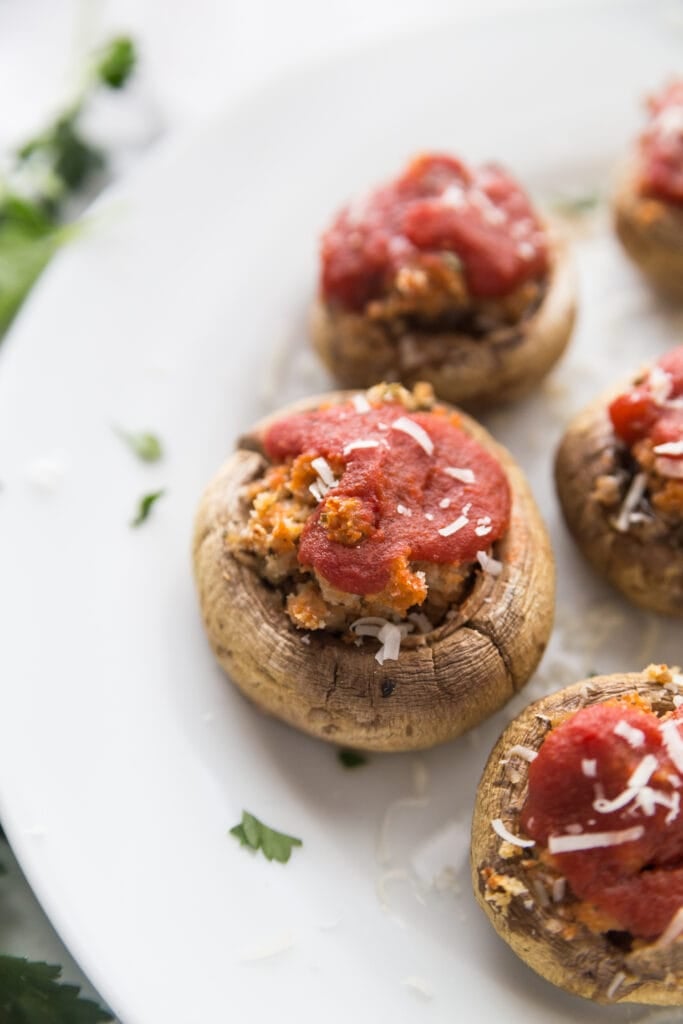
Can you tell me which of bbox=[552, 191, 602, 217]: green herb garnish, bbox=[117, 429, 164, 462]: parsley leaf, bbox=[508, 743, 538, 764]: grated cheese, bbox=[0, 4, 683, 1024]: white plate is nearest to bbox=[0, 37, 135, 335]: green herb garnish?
bbox=[0, 4, 683, 1024]: white plate

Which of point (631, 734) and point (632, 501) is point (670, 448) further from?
point (631, 734)

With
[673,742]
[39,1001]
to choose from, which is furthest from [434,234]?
[39,1001]

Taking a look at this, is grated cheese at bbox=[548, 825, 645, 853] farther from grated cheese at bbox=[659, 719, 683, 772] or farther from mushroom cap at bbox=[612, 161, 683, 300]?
mushroom cap at bbox=[612, 161, 683, 300]

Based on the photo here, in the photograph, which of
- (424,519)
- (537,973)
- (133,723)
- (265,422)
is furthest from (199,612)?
(537,973)

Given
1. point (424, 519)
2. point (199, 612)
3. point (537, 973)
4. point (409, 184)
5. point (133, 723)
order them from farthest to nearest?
point (409, 184) < point (199, 612) < point (133, 723) < point (424, 519) < point (537, 973)

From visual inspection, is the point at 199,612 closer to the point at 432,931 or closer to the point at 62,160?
the point at 432,931

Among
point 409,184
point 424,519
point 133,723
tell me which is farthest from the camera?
point 409,184

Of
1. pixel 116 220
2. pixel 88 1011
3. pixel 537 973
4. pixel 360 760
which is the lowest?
pixel 537 973
